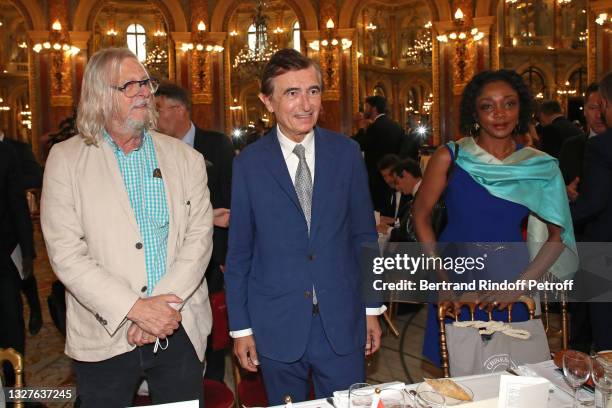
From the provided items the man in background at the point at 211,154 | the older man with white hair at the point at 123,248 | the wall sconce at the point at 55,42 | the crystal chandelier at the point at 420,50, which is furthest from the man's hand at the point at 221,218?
the crystal chandelier at the point at 420,50

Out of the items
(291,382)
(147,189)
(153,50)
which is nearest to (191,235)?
(147,189)

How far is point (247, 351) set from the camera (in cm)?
211

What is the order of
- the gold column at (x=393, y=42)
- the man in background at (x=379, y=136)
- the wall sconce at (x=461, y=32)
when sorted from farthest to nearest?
the gold column at (x=393, y=42) → the wall sconce at (x=461, y=32) → the man in background at (x=379, y=136)

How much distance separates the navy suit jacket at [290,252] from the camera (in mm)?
2037

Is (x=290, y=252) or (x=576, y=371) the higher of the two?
(x=290, y=252)

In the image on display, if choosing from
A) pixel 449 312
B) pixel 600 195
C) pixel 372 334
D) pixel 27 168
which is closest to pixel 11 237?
pixel 27 168

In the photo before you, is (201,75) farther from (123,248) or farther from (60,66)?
(123,248)

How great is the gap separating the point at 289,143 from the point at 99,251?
0.75 m

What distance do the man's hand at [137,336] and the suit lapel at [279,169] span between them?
2.21ft

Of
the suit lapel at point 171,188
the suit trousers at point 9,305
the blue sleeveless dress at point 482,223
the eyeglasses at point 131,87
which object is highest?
the eyeglasses at point 131,87

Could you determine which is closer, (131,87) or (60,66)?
(131,87)

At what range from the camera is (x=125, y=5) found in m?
23.1

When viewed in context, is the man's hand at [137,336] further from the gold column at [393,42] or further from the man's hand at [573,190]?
the gold column at [393,42]

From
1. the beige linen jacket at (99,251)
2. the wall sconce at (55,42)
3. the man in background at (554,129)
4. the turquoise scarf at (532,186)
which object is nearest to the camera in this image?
the beige linen jacket at (99,251)
